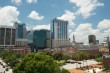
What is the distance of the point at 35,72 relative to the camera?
47656 millimetres

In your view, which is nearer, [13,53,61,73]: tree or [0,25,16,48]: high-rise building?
[13,53,61,73]: tree

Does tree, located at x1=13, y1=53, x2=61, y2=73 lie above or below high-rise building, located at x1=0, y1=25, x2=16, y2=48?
below

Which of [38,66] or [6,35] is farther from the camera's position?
[6,35]

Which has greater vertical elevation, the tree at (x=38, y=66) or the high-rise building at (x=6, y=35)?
the high-rise building at (x=6, y=35)

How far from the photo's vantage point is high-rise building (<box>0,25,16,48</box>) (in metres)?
190

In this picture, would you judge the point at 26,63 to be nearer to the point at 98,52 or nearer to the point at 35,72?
the point at 35,72

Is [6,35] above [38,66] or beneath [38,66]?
above

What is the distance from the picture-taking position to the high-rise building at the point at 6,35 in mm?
190500

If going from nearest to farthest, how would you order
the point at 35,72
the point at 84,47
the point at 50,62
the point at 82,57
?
the point at 35,72 < the point at 50,62 < the point at 82,57 < the point at 84,47

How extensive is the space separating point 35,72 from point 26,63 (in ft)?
11.8

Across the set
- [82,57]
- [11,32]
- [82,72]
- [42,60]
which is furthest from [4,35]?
[42,60]

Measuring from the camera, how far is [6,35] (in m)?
192

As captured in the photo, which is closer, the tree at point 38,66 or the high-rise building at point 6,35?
the tree at point 38,66

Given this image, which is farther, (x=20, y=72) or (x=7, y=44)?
(x=7, y=44)
